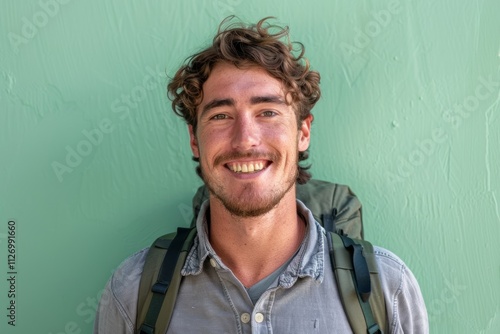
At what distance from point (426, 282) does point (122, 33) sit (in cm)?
156

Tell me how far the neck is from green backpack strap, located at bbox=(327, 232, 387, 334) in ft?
0.55

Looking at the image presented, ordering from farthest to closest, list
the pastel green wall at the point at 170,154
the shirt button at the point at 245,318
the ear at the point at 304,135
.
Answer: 1. the pastel green wall at the point at 170,154
2. the ear at the point at 304,135
3. the shirt button at the point at 245,318

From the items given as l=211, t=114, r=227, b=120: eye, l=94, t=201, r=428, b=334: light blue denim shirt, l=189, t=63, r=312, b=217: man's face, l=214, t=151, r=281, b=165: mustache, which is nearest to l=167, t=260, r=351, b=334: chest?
l=94, t=201, r=428, b=334: light blue denim shirt

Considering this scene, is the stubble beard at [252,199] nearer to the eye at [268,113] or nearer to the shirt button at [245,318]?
the eye at [268,113]

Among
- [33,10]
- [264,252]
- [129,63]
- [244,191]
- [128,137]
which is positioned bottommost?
[264,252]

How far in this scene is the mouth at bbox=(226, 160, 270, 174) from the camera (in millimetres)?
1809

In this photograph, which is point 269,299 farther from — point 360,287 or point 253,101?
point 253,101

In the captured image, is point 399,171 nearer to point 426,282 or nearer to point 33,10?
point 426,282

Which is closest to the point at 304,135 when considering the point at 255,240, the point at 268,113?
the point at 268,113

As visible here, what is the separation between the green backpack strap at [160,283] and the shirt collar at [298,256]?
33 millimetres

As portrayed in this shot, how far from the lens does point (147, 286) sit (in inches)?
72.1

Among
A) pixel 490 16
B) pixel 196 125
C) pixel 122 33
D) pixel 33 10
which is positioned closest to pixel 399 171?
pixel 490 16

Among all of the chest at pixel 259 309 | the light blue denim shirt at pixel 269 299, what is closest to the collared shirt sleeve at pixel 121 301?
the light blue denim shirt at pixel 269 299

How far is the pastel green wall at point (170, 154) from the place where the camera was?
2234mm
